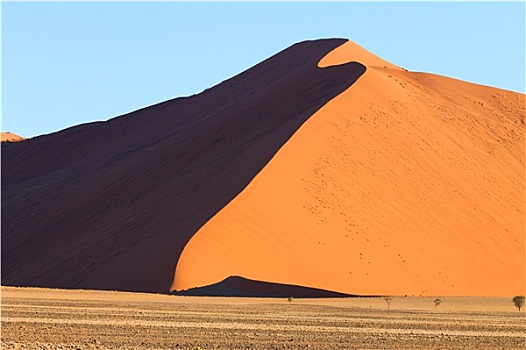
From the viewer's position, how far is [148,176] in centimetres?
6562

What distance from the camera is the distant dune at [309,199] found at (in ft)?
165

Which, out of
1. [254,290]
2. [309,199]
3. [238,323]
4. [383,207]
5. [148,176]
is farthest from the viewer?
[148,176]

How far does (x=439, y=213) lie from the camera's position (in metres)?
58.2

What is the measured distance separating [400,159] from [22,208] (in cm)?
2435

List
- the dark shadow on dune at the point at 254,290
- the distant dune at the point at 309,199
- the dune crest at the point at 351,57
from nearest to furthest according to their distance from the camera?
the dark shadow on dune at the point at 254,290, the distant dune at the point at 309,199, the dune crest at the point at 351,57

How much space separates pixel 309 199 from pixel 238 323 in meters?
28.1

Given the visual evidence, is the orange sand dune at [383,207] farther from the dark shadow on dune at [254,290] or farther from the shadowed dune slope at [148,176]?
the shadowed dune slope at [148,176]

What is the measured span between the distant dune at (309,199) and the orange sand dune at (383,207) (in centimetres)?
9

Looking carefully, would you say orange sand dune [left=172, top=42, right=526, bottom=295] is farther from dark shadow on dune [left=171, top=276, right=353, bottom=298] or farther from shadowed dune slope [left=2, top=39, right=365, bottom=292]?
shadowed dune slope [left=2, top=39, right=365, bottom=292]

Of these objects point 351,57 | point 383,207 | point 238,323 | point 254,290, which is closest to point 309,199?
point 383,207

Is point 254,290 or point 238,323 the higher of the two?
point 254,290

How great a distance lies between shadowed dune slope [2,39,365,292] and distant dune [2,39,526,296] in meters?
0.15

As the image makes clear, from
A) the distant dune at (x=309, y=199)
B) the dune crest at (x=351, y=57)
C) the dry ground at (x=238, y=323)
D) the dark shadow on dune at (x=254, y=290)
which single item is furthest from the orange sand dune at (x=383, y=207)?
the dune crest at (x=351, y=57)

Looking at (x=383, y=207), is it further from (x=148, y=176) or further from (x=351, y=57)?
(x=351, y=57)
